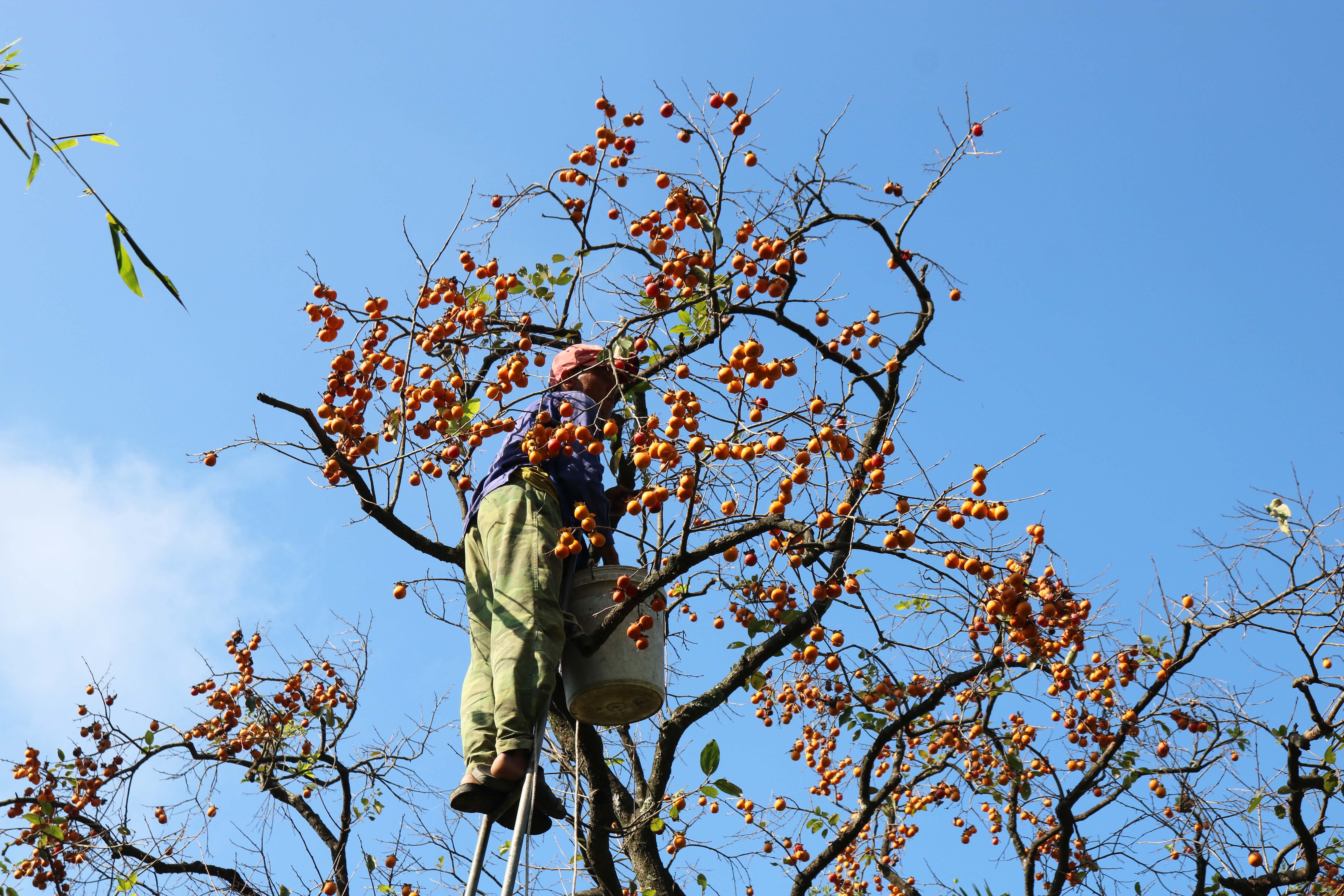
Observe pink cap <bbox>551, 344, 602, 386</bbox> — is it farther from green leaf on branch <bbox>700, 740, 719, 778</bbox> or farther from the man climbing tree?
green leaf on branch <bbox>700, 740, 719, 778</bbox>

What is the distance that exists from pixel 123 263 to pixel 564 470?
190 cm

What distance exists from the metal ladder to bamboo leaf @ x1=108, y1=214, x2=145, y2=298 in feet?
5.50

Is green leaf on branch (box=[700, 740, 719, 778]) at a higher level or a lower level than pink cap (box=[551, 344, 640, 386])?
lower

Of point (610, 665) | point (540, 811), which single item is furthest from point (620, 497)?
point (540, 811)

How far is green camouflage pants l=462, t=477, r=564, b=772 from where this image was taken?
301cm

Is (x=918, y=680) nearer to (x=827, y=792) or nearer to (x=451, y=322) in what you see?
(x=827, y=792)

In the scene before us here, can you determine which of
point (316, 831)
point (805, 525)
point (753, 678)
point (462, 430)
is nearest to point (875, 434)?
point (805, 525)

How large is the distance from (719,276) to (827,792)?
3.21 m

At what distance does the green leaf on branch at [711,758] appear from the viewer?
374 centimetres

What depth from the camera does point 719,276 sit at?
3426 mm

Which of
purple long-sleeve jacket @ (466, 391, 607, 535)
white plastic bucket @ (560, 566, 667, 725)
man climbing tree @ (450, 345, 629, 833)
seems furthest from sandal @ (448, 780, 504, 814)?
purple long-sleeve jacket @ (466, 391, 607, 535)

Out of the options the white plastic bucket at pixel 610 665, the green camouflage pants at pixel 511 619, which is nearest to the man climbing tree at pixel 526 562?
the green camouflage pants at pixel 511 619

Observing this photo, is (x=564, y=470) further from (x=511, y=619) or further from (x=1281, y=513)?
(x=1281, y=513)

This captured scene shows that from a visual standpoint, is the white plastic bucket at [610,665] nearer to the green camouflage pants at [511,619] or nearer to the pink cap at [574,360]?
the green camouflage pants at [511,619]
